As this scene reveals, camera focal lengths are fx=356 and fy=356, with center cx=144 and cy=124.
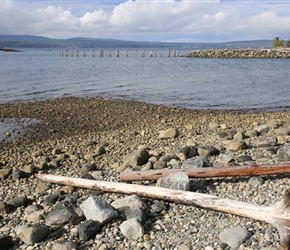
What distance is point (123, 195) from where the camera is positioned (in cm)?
620

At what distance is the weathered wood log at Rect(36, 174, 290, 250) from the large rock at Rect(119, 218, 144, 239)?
0.84m

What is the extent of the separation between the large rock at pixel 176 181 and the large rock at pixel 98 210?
110cm

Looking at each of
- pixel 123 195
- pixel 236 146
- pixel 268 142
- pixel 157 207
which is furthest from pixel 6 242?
pixel 268 142

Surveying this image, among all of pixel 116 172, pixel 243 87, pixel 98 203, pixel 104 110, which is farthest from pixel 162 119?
pixel 243 87

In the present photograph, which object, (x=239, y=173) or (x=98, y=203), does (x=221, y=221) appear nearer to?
(x=239, y=173)

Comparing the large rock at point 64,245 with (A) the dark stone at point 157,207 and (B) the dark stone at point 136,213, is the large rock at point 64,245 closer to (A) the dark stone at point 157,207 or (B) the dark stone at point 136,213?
(B) the dark stone at point 136,213

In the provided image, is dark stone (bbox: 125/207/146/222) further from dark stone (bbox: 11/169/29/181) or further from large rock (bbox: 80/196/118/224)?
dark stone (bbox: 11/169/29/181)

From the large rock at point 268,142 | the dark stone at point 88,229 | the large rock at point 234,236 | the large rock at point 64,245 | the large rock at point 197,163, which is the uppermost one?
the large rock at point 268,142

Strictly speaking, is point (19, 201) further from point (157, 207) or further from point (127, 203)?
point (157, 207)

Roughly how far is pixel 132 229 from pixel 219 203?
130 cm

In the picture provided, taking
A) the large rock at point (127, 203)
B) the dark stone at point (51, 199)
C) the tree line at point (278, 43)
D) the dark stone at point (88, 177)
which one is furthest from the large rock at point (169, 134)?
the tree line at point (278, 43)

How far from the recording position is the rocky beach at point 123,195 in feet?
15.9

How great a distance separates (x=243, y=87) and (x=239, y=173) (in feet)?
67.7

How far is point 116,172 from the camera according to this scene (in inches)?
301
